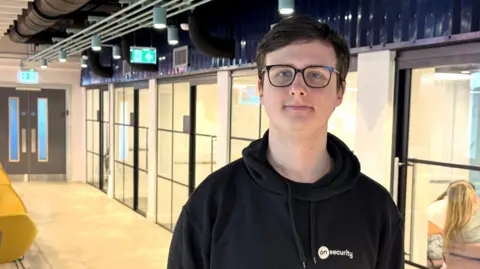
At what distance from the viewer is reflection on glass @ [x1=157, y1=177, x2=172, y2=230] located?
7961 millimetres

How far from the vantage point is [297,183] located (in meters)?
1.28

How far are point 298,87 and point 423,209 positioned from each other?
283cm

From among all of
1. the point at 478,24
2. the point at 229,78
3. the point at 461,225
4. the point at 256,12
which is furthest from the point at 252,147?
the point at 229,78

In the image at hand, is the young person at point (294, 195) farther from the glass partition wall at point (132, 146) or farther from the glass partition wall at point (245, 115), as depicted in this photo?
the glass partition wall at point (132, 146)

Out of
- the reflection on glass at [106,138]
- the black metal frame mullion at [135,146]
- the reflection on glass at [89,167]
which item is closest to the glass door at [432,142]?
the black metal frame mullion at [135,146]

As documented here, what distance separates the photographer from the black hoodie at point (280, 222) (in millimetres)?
1218

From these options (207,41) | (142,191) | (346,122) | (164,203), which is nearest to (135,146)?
(142,191)

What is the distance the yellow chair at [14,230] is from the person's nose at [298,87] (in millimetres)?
5019

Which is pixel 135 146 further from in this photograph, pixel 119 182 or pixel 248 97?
pixel 248 97

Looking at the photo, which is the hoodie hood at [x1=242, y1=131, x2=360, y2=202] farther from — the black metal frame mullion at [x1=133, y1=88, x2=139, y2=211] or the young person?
the black metal frame mullion at [x1=133, y1=88, x2=139, y2=211]

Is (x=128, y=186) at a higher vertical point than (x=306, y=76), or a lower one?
lower

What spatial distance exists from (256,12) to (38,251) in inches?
164

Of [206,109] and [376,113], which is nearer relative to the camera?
[376,113]

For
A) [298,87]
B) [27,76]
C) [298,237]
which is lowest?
[298,237]
